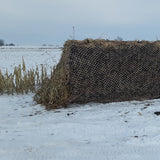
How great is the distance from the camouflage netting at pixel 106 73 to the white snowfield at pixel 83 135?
2.59ft

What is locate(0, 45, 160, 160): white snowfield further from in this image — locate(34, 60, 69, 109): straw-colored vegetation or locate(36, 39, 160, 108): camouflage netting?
locate(36, 39, 160, 108): camouflage netting

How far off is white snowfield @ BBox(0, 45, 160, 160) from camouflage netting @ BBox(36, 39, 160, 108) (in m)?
0.79

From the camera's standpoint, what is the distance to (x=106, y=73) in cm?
470

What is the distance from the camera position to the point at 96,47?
461cm

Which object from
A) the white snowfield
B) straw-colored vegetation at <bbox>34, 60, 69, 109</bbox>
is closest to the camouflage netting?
straw-colored vegetation at <bbox>34, 60, 69, 109</bbox>

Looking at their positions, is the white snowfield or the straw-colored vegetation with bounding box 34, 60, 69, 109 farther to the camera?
the straw-colored vegetation with bounding box 34, 60, 69, 109

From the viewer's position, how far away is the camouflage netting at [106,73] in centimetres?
455

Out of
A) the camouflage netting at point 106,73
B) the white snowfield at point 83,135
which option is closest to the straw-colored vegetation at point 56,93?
the camouflage netting at point 106,73

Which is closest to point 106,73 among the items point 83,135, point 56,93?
point 56,93

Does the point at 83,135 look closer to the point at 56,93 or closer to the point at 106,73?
the point at 56,93

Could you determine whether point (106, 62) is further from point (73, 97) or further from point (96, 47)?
point (73, 97)

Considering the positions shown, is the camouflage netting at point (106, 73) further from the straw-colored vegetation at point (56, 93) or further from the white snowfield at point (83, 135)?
the white snowfield at point (83, 135)

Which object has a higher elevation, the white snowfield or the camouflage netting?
the camouflage netting

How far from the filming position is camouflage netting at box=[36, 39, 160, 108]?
455 centimetres
